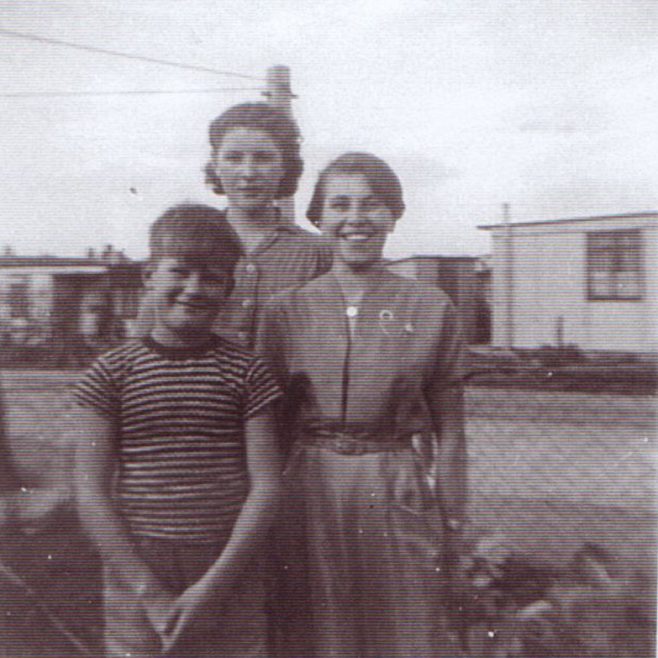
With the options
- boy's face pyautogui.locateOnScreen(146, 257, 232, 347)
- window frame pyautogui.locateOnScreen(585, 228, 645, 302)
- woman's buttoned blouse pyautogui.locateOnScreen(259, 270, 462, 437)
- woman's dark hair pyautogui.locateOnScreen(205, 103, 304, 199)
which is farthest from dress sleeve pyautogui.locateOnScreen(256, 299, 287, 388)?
window frame pyautogui.locateOnScreen(585, 228, 645, 302)

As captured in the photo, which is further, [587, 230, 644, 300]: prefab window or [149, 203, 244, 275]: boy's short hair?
[587, 230, 644, 300]: prefab window

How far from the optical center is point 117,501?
138 cm

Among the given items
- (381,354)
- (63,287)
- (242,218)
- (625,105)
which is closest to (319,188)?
(242,218)

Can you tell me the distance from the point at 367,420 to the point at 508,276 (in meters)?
0.41

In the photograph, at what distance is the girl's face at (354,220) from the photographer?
1405 mm

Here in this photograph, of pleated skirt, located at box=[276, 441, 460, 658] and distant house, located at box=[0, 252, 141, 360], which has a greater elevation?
distant house, located at box=[0, 252, 141, 360]

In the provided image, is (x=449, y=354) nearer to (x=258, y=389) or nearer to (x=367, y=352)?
(x=367, y=352)

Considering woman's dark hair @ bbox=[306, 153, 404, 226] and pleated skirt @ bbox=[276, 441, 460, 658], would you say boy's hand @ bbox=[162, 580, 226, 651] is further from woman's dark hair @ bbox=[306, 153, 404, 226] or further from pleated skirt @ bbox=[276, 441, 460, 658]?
woman's dark hair @ bbox=[306, 153, 404, 226]

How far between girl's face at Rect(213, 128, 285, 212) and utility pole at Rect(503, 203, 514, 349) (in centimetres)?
46

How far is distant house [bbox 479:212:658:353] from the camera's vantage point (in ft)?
4.85

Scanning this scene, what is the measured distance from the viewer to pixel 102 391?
1.36 metres

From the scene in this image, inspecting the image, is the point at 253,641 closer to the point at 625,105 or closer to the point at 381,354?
the point at 381,354

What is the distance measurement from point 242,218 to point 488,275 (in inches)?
19.6

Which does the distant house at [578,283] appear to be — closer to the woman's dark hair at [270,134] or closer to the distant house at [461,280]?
the distant house at [461,280]
